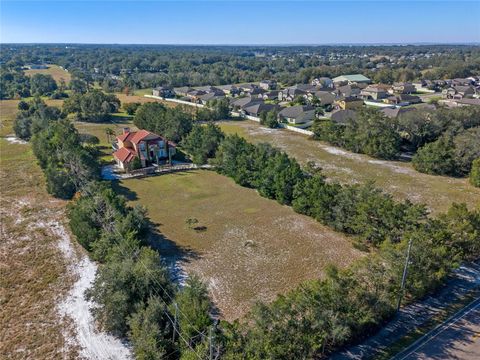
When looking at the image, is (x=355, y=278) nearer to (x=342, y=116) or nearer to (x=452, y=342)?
(x=452, y=342)

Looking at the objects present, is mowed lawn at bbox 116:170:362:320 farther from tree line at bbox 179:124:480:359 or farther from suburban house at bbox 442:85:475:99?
suburban house at bbox 442:85:475:99

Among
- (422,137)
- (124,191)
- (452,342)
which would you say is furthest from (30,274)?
(422,137)

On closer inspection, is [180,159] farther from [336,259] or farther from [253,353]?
[253,353]

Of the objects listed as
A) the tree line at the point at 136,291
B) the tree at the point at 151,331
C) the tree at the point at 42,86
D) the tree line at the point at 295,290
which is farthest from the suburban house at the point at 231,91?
the tree at the point at 151,331

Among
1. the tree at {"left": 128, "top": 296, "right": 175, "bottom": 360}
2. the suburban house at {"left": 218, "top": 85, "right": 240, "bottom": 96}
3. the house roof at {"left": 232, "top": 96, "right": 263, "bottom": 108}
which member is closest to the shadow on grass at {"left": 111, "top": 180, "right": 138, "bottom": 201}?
the tree at {"left": 128, "top": 296, "right": 175, "bottom": 360}

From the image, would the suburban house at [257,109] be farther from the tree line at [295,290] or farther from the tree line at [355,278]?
the tree line at [295,290]

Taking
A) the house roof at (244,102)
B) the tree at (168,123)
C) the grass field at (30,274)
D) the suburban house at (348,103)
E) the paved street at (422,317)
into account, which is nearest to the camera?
the paved street at (422,317)
